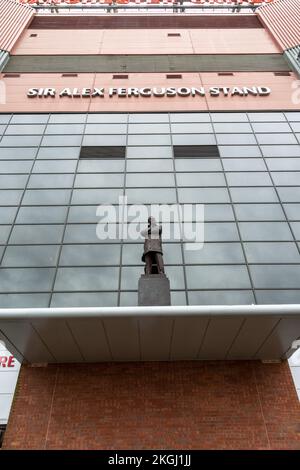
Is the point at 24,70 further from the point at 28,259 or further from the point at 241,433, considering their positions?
the point at 241,433

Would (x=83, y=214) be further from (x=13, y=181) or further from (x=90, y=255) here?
(x=13, y=181)

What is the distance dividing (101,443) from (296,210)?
1235cm

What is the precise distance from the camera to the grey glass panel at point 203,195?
54.1 ft

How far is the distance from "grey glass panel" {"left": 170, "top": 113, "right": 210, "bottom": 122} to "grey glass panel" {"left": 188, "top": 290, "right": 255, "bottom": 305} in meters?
12.2

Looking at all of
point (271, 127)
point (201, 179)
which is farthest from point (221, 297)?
point (271, 127)

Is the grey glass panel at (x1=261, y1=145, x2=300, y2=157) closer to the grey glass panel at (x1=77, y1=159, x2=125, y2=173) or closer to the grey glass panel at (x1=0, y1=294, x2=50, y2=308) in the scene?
the grey glass panel at (x1=77, y1=159, x2=125, y2=173)

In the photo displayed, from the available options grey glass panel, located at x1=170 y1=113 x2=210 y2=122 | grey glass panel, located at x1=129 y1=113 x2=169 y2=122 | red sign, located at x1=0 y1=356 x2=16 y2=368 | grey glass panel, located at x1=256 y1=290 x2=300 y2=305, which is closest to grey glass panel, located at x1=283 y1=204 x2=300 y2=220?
grey glass panel, located at x1=256 y1=290 x2=300 y2=305

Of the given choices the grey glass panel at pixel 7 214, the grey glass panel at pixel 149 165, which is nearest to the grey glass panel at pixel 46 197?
the grey glass panel at pixel 7 214

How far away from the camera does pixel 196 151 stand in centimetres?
1912

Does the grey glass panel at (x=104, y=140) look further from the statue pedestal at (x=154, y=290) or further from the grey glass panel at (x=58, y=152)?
the statue pedestal at (x=154, y=290)

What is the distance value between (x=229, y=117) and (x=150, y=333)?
15.4 meters

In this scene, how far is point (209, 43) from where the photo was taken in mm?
28641

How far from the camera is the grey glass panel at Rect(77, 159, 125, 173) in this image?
17922 millimetres
